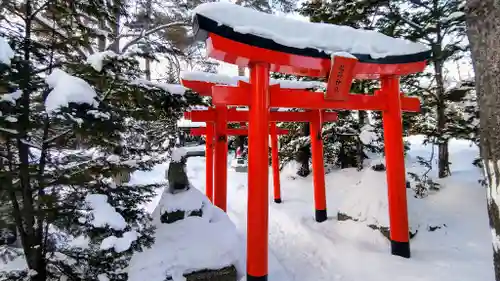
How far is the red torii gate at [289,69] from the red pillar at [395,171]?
0.01 m

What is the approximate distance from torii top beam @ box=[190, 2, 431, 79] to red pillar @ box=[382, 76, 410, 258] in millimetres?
386

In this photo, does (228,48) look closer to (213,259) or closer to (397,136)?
(213,259)

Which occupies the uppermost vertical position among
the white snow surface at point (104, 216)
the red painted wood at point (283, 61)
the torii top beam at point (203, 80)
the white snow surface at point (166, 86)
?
the torii top beam at point (203, 80)

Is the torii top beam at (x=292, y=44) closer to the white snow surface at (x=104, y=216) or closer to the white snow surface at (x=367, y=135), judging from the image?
the white snow surface at (x=104, y=216)

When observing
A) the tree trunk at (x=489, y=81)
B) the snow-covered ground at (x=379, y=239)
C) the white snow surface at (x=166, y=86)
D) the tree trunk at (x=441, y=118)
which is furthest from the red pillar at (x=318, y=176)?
the tree trunk at (x=489, y=81)

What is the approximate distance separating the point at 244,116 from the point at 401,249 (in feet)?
13.0

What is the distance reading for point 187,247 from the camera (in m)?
3.58

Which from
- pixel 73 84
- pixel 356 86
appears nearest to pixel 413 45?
pixel 356 86

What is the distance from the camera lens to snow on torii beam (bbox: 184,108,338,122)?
223 inches

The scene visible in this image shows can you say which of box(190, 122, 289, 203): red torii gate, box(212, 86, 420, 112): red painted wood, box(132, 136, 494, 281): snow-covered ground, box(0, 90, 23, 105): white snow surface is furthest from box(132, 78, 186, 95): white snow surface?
box(132, 136, 494, 281): snow-covered ground

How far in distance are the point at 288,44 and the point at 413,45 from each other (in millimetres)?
2292

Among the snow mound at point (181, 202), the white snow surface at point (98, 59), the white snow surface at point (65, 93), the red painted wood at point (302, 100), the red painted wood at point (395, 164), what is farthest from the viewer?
the red painted wood at point (395, 164)

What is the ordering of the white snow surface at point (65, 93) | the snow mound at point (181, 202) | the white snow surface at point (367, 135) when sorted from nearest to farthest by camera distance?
1. the white snow surface at point (65, 93)
2. the snow mound at point (181, 202)
3. the white snow surface at point (367, 135)

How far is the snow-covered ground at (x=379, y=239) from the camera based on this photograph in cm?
402
